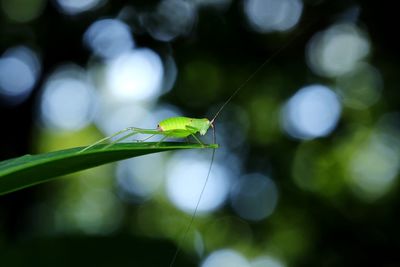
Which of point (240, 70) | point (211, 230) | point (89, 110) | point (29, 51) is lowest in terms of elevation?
point (211, 230)

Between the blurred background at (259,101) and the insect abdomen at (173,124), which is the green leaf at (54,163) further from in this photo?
the blurred background at (259,101)

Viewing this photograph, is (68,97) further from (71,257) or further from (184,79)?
(71,257)

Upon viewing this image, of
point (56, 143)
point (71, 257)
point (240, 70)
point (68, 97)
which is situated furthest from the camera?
point (68, 97)

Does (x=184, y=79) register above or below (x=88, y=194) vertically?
above

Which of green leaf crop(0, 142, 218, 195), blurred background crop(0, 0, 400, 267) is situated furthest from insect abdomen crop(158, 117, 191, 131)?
blurred background crop(0, 0, 400, 267)

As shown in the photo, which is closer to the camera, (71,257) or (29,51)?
(71,257)

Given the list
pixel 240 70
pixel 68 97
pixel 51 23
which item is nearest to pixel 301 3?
pixel 240 70

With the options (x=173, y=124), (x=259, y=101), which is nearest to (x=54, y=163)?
(x=173, y=124)
